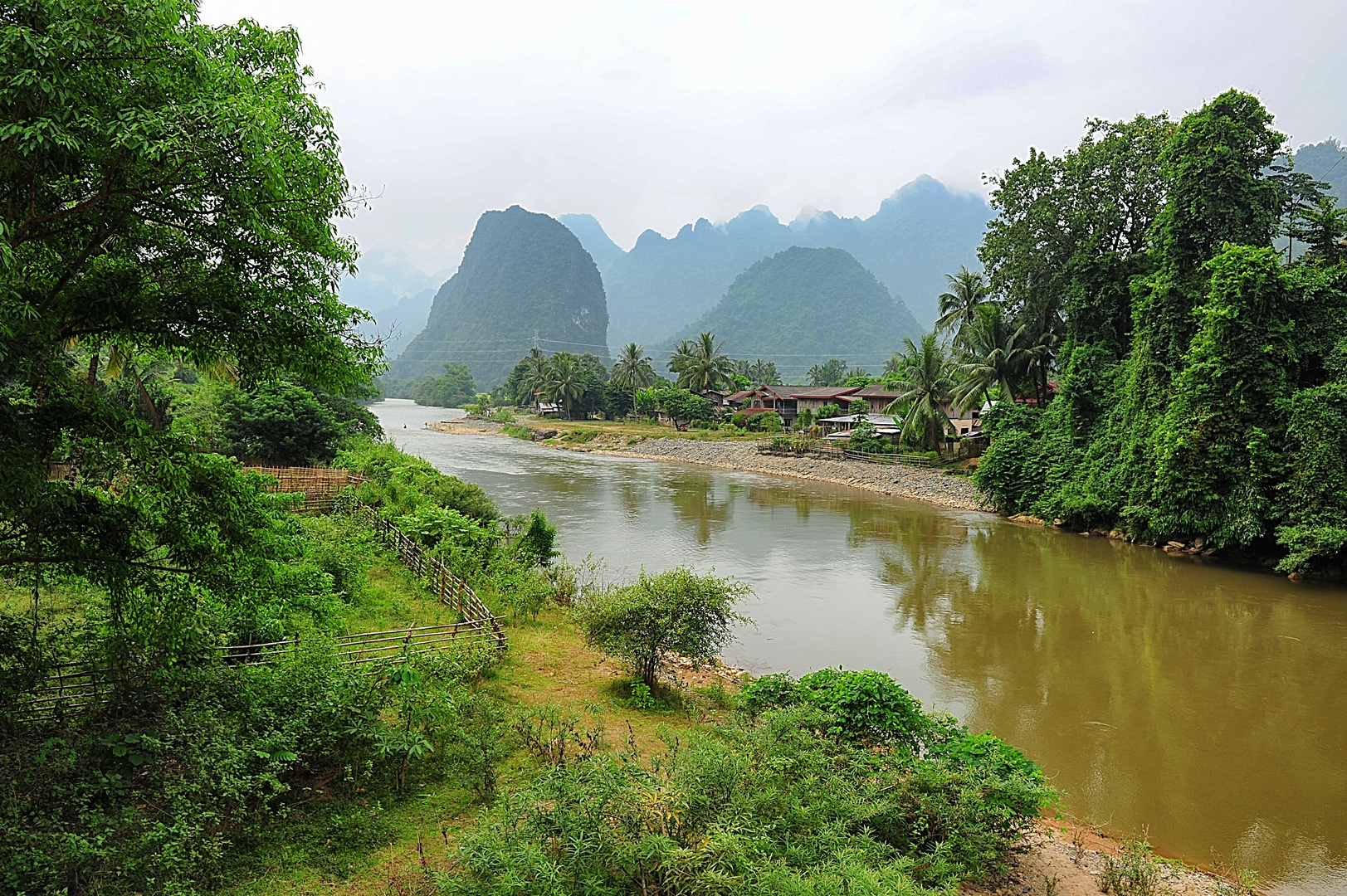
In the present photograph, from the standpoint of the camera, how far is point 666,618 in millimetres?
8836

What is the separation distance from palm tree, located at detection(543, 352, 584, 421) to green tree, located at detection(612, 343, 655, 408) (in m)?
3.68

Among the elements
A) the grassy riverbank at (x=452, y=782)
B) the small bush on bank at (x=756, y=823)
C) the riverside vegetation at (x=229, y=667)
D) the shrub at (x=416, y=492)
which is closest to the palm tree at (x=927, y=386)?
the shrub at (x=416, y=492)

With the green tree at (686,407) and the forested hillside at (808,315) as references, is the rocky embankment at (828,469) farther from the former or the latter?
the forested hillside at (808,315)

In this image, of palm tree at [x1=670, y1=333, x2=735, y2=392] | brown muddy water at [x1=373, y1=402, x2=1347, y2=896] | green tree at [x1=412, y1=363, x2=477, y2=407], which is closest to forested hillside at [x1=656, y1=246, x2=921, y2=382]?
green tree at [x1=412, y1=363, x2=477, y2=407]

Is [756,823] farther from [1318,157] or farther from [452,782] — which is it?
[1318,157]

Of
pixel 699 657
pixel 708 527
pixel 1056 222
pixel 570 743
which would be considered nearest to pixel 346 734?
pixel 570 743

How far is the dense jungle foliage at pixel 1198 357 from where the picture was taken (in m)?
17.2

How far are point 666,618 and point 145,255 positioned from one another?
20.9 ft

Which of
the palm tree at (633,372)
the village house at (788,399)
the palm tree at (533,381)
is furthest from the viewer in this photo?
the palm tree at (533,381)

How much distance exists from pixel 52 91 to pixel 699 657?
26.2 ft

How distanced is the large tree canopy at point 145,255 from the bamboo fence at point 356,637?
1.08m

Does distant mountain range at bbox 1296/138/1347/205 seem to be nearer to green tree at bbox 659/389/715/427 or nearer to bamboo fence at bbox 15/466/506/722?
green tree at bbox 659/389/715/427

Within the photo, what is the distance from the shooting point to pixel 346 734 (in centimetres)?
645

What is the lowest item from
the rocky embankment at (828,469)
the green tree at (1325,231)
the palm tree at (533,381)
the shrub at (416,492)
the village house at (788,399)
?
the rocky embankment at (828,469)
